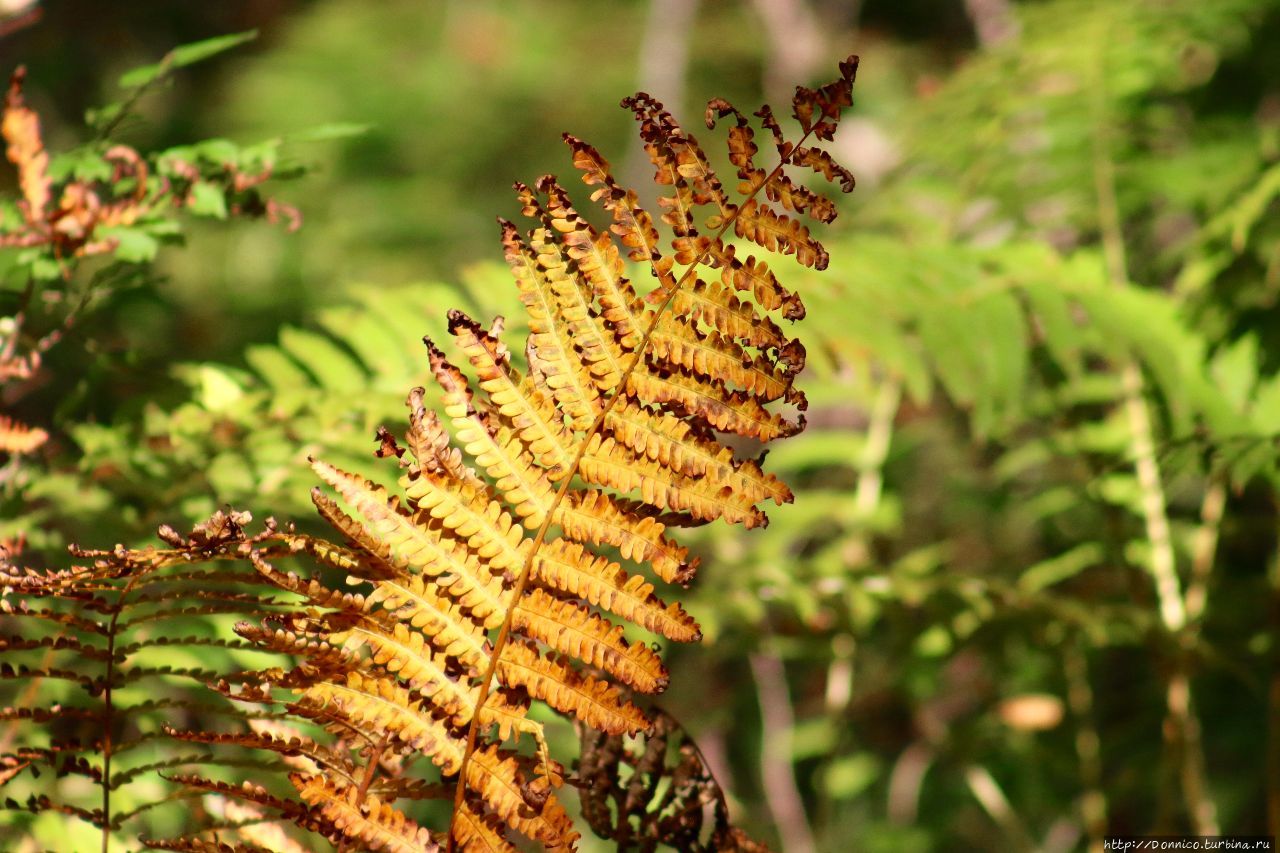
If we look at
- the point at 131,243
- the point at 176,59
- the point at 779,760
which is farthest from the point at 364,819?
the point at 779,760

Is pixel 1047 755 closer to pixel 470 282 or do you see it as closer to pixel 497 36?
pixel 470 282

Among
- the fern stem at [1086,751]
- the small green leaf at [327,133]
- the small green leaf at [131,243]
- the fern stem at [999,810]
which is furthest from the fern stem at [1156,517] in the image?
the small green leaf at [131,243]

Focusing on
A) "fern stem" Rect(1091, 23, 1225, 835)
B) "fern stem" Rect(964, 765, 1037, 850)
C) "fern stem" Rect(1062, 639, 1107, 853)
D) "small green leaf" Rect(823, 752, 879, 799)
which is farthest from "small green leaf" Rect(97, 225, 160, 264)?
"small green leaf" Rect(823, 752, 879, 799)

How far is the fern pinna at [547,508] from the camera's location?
550 mm

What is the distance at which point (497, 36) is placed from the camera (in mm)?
5516

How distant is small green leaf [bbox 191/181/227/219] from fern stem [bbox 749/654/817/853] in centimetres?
126

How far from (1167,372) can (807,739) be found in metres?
1.09

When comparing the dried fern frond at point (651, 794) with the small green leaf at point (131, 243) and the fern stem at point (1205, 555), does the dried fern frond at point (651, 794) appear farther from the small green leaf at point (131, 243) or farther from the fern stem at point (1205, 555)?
the fern stem at point (1205, 555)

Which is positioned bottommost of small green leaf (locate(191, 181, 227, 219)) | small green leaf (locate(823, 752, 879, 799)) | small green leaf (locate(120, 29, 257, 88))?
small green leaf (locate(823, 752, 879, 799))

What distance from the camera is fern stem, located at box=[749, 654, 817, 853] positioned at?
196 centimetres

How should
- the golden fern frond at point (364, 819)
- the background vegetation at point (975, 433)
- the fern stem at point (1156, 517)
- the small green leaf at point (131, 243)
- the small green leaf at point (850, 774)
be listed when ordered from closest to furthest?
the golden fern frond at point (364, 819) < the small green leaf at point (131, 243) < the background vegetation at point (975, 433) < the fern stem at point (1156, 517) < the small green leaf at point (850, 774)

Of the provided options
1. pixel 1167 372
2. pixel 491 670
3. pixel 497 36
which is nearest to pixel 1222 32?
pixel 1167 372

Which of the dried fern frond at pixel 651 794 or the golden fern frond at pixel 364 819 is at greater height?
the dried fern frond at pixel 651 794

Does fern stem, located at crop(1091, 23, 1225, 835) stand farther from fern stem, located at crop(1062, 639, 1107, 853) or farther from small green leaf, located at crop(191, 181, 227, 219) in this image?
small green leaf, located at crop(191, 181, 227, 219)
